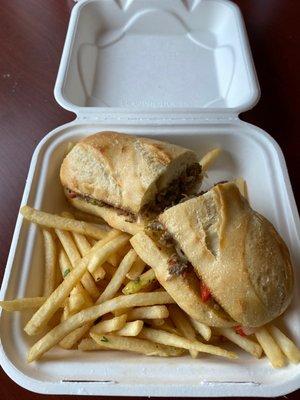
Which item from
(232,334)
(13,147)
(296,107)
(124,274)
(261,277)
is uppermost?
(13,147)

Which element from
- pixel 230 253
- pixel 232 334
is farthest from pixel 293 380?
pixel 230 253

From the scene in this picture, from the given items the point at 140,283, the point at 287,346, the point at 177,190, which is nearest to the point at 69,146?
the point at 177,190

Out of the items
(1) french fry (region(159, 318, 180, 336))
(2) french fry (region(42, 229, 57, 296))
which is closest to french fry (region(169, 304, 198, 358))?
(1) french fry (region(159, 318, 180, 336))

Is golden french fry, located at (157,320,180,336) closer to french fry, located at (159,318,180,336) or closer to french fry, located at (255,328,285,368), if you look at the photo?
french fry, located at (159,318,180,336)

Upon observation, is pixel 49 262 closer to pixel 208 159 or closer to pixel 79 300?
pixel 79 300

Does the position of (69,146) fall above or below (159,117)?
above

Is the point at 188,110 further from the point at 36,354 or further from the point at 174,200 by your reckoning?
the point at 36,354

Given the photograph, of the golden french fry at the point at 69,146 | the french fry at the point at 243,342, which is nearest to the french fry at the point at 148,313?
the french fry at the point at 243,342

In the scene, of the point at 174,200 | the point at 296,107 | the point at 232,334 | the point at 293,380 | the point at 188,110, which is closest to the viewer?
the point at 293,380
